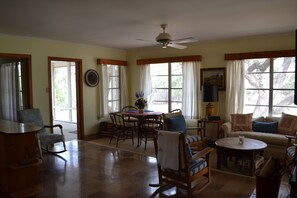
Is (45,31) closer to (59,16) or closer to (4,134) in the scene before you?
(59,16)

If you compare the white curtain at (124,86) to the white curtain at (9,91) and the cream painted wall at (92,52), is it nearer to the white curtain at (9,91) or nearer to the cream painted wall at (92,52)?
the cream painted wall at (92,52)

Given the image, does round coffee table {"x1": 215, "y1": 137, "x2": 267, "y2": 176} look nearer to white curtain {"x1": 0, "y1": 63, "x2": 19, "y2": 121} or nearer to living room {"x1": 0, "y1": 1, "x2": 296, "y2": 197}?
living room {"x1": 0, "y1": 1, "x2": 296, "y2": 197}

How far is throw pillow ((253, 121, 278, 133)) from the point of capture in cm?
480

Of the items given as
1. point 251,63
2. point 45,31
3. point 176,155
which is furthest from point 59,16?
point 251,63


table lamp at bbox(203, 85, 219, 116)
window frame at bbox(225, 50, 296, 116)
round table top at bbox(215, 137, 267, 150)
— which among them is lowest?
round table top at bbox(215, 137, 267, 150)

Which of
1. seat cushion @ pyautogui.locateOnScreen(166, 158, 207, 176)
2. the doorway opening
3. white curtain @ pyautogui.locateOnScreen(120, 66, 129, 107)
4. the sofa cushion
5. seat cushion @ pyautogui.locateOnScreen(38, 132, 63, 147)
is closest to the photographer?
seat cushion @ pyautogui.locateOnScreen(166, 158, 207, 176)

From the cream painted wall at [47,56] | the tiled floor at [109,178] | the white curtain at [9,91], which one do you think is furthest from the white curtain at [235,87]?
the white curtain at [9,91]

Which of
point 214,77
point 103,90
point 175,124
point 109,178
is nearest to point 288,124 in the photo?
point 214,77

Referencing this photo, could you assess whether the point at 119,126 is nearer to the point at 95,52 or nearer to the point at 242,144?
the point at 95,52

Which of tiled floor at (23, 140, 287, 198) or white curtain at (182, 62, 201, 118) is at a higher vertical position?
white curtain at (182, 62, 201, 118)

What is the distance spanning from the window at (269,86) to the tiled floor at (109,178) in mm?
2262

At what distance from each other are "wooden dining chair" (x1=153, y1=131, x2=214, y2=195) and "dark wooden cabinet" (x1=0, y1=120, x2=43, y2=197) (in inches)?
62.2

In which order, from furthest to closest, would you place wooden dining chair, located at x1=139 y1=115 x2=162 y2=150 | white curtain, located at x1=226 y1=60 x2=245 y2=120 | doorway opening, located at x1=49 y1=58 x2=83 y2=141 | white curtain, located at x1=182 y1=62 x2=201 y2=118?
doorway opening, located at x1=49 y1=58 x2=83 y2=141
white curtain, located at x1=182 y1=62 x2=201 y2=118
wooden dining chair, located at x1=139 y1=115 x2=162 y2=150
white curtain, located at x1=226 y1=60 x2=245 y2=120

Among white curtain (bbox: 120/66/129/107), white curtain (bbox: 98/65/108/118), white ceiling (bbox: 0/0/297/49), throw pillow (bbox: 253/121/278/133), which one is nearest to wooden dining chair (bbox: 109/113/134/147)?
white curtain (bbox: 98/65/108/118)
